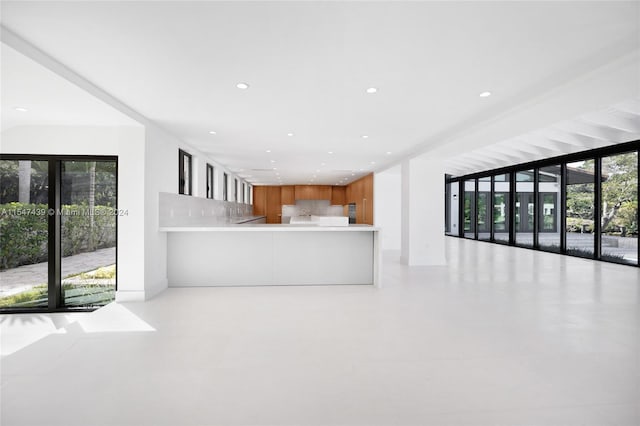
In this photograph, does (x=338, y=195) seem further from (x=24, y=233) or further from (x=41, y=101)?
(x=41, y=101)

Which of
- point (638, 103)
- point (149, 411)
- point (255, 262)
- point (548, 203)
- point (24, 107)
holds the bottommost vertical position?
point (149, 411)

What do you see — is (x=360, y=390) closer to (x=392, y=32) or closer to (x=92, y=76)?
(x=392, y=32)

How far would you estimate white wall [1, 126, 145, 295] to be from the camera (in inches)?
158

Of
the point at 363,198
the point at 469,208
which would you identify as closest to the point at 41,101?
the point at 363,198

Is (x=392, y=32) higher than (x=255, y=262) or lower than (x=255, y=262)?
higher

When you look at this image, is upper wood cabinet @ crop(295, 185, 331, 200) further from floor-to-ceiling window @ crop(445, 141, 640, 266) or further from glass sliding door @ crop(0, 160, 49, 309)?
glass sliding door @ crop(0, 160, 49, 309)

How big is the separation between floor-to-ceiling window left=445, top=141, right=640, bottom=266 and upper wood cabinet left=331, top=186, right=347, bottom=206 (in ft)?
16.9

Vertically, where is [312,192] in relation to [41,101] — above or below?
below

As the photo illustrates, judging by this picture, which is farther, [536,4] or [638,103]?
[638,103]

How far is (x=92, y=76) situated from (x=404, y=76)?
2750mm

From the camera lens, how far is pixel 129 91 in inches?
127

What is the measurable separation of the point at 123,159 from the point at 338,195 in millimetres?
11164

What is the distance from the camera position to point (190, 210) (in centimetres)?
581

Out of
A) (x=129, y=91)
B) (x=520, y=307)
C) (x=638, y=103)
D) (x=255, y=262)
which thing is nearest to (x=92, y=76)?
(x=129, y=91)
